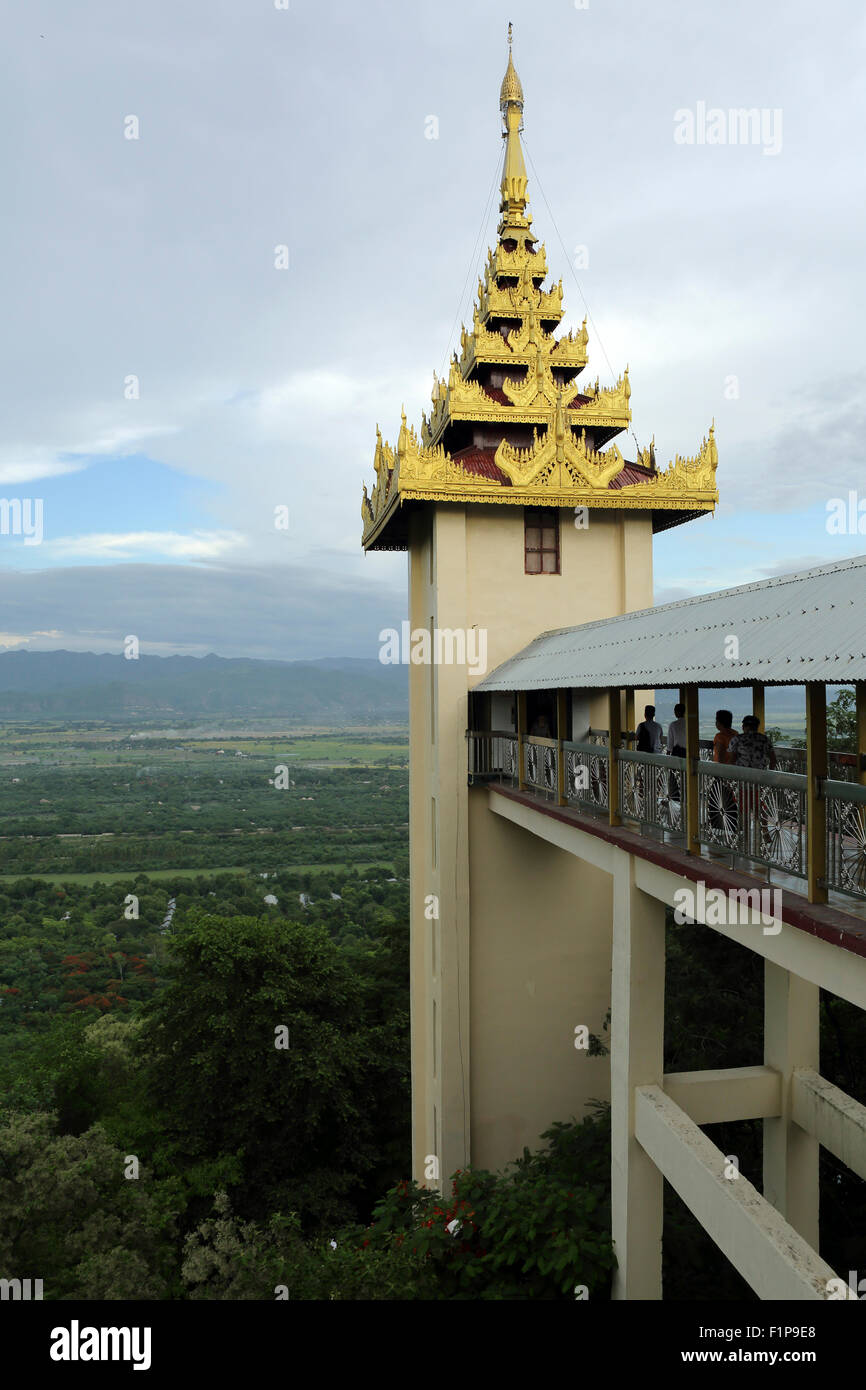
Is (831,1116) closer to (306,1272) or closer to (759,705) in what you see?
(759,705)

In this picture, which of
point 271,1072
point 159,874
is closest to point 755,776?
point 271,1072

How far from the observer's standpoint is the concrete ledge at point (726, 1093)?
9953 millimetres

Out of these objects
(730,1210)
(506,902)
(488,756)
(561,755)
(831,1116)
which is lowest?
(831,1116)

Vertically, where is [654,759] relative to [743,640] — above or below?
below

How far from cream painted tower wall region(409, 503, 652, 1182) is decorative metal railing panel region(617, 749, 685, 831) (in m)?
5.46

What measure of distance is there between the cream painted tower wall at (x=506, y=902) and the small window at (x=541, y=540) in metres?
0.16

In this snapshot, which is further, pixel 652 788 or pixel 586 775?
pixel 586 775

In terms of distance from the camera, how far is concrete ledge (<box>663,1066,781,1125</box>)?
9.95 meters

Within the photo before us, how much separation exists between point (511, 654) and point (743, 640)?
319 inches

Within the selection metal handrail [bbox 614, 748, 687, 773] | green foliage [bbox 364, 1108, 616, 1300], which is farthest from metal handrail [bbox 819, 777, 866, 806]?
green foliage [bbox 364, 1108, 616, 1300]

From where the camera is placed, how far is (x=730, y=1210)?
7.12 metres

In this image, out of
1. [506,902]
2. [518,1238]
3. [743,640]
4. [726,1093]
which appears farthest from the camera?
[506,902]

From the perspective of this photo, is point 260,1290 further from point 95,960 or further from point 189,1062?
point 95,960
